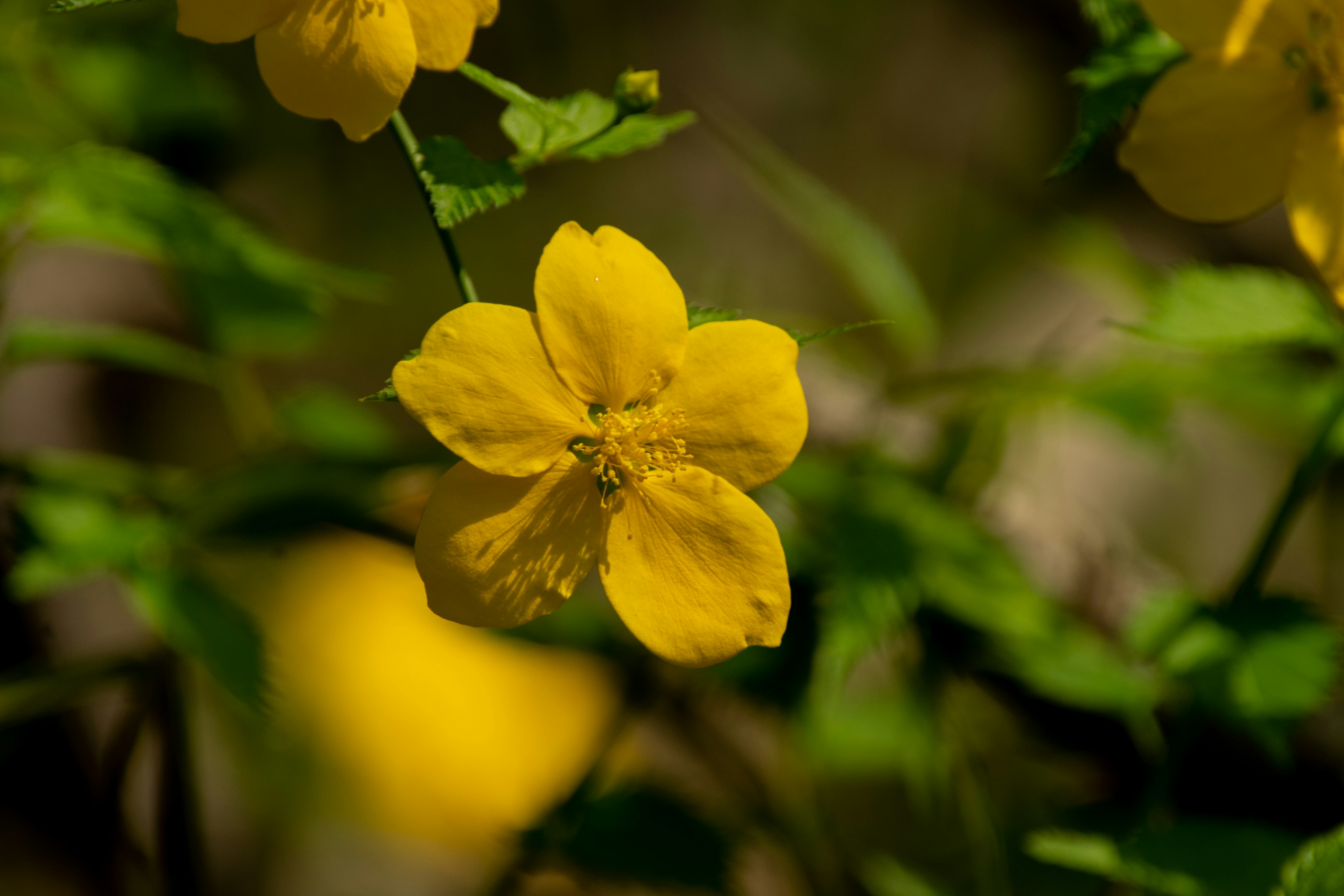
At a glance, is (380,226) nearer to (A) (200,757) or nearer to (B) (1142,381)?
(A) (200,757)

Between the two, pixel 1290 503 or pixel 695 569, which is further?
pixel 1290 503

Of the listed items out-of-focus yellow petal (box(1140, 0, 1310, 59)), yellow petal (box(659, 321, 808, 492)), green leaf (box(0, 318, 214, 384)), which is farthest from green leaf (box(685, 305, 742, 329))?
green leaf (box(0, 318, 214, 384))

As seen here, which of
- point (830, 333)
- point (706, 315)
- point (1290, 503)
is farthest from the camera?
point (1290, 503)

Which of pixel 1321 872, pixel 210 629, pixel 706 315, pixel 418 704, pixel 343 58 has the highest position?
pixel 343 58

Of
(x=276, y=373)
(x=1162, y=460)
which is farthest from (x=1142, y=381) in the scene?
(x=276, y=373)

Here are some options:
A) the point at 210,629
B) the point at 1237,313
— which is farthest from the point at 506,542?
the point at 1237,313

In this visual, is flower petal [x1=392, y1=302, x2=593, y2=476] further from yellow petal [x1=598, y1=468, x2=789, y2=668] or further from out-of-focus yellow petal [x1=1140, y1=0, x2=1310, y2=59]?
out-of-focus yellow petal [x1=1140, y1=0, x2=1310, y2=59]

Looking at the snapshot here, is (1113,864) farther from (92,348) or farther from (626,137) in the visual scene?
(92,348)
